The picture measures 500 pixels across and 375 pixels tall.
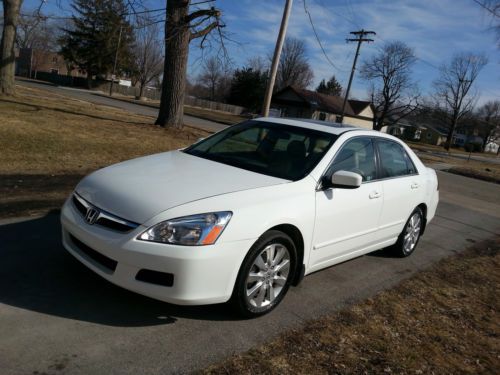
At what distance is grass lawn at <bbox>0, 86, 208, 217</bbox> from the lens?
6.61 metres

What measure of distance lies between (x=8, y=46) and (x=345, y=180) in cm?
1761

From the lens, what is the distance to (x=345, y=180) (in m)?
4.12

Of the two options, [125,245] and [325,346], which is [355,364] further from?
[125,245]

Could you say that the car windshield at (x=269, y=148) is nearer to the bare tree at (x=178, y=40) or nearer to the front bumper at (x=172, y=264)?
the front bumper at (x=172, y=264)

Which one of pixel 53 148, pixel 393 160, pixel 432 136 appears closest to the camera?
pixel 393 160

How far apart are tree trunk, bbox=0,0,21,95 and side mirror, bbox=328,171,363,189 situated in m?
16.9

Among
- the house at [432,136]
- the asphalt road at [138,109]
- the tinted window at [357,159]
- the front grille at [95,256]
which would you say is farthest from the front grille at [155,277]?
the house at [432,136]

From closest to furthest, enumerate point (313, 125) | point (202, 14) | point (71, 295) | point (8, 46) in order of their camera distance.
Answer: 1. point (71, 295)
2. point (313, 125)
3. point (202, 14)
4. point (8, 46)

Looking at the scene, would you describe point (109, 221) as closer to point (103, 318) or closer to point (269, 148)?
point (103, 318)

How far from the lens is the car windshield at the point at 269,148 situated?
14.3ft

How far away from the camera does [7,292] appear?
3.59 meters

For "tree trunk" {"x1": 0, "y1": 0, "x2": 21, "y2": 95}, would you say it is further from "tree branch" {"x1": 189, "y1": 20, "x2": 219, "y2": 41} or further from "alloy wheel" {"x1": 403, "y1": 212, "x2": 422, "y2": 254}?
"alloy wheel" {"x1": 403, "y1": 212, "x2": 422, "y2": 254}

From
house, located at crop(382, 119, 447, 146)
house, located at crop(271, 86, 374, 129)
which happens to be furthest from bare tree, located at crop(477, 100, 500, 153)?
house, located at crop(271, 86, 374, 129)

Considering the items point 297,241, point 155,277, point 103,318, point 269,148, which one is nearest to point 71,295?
point 103,318
